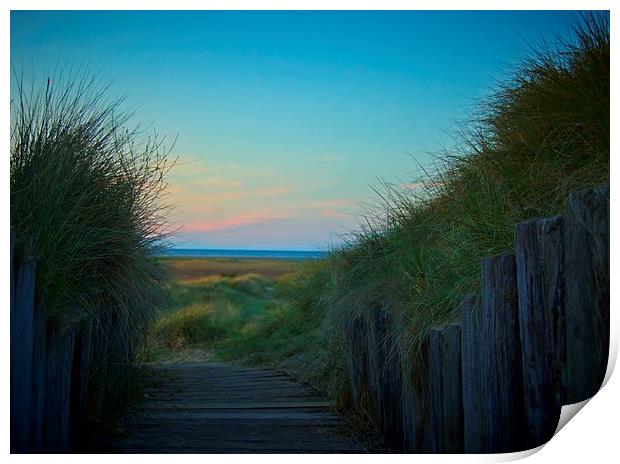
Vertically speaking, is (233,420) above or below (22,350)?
below

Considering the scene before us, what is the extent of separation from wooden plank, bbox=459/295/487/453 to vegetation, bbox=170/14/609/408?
0.26 metres

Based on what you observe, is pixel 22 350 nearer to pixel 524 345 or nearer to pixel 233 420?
pixel 233 420

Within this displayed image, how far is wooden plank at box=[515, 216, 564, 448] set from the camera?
8.30ft

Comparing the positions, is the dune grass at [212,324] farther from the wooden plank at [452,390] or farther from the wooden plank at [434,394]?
the wooden plank at [452,390]

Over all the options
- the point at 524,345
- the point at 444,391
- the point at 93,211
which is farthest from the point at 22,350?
the point at 524,345

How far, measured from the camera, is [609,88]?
115 inches

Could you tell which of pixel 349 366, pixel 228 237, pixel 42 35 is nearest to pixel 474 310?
pixel 349 366

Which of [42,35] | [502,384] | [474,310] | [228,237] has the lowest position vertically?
[502,384]

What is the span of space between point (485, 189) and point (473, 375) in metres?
0.99

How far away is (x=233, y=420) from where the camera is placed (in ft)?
13.0

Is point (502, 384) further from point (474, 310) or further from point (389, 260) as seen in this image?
point (389, 260)

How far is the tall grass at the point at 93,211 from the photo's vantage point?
10.0 feet

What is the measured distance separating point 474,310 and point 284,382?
3.15m

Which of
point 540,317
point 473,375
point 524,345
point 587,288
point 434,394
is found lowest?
point 434,394
